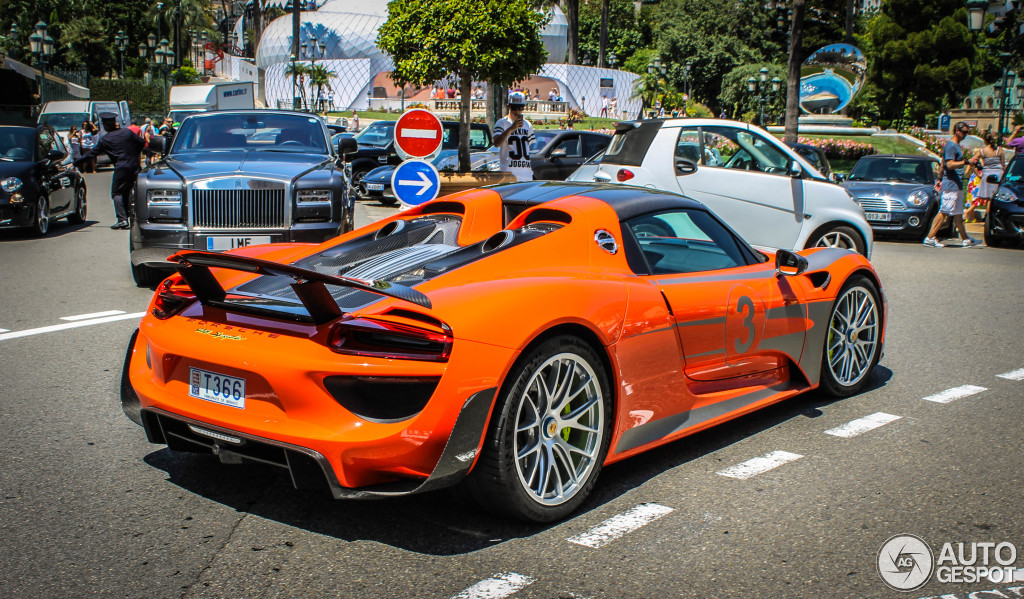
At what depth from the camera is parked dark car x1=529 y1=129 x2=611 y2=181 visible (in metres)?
17.1

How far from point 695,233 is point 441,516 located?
207 cm

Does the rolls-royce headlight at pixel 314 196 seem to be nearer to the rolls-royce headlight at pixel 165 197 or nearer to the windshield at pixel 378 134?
the rolls-royce headlight at pixel 165 197

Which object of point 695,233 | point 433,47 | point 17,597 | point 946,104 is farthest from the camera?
point 946,104

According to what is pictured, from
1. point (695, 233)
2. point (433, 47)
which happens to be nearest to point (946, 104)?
point (433, 47)

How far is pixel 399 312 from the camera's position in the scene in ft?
10.5

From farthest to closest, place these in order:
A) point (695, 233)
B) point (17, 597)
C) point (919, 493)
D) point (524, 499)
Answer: point (695, 233)
point (919, 493)
point (524, 499)
point (17, 597)

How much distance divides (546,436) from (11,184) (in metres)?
12.2

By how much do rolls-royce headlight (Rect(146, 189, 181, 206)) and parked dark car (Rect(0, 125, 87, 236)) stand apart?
220 inches

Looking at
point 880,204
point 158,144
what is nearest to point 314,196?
point 158,144

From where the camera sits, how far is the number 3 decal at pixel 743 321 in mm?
4414

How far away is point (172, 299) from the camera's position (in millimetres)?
3771

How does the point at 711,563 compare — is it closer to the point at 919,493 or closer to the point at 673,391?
the point at 673,391

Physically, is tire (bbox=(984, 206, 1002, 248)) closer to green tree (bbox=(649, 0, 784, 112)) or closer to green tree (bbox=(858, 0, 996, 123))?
green tree (bbox=(858, 0, 996, 123))

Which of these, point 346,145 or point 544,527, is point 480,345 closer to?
point 544,527
